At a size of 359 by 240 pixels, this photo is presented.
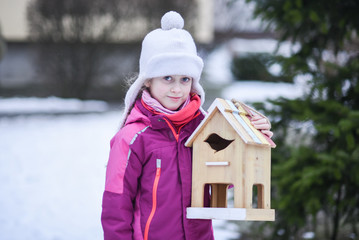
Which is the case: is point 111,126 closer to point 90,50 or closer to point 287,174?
point 90,50

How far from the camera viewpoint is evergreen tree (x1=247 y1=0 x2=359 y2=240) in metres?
4.23

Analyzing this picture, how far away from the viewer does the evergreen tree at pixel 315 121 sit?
4230mm

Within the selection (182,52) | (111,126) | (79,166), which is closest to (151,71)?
(182,52)

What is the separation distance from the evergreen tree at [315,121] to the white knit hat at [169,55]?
181 cm

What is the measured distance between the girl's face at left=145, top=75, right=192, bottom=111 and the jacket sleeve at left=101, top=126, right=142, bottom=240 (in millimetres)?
227

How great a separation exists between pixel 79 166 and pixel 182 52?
6.18 m

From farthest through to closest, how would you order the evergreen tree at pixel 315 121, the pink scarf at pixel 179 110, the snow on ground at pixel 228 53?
the snow on ground at pixel 228 53 < the evergreen tree at pixel 315 121 < the pink scarf at pixel 179 110

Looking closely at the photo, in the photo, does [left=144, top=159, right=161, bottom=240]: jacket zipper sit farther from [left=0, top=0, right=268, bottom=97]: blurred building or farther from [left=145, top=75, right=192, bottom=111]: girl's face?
[left=0, top=0, right=268, bottom=97]: blurred building

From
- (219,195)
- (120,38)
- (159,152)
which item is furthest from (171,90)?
(120,38)

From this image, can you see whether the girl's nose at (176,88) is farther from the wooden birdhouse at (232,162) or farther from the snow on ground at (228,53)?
the snow on ground at (228,53)

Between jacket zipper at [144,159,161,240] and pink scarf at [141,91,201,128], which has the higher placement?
pink scarf at [141,91,201,128]

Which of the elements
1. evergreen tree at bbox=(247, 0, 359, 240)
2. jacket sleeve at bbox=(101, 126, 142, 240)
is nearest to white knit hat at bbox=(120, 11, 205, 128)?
jacket sleeve at bbox=(101, 126, 142, 240)

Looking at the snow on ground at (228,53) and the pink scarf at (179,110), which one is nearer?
the pink scarf at (179,110)

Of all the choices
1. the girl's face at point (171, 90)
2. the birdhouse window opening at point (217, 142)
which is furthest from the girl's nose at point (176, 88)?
the birdhouse window opening at point (217, 142)
